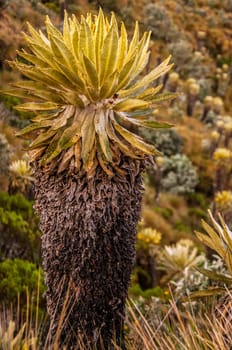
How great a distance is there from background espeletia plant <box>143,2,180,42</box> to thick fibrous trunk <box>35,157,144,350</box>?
70.2ft

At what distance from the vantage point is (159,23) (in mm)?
25297

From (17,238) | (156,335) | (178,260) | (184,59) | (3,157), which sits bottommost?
(178,260)

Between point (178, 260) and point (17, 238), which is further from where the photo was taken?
point (178, 260)

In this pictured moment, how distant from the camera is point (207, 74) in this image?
28.0m

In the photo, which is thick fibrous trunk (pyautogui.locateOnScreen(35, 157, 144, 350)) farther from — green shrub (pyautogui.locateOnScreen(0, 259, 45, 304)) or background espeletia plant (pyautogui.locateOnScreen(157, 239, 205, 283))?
background espeletia plant (pyautogui.locateOnScreen(157, 239, 205, 283))

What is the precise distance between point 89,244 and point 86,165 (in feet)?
1.45

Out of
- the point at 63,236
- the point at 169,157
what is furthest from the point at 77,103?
the point at 169,157

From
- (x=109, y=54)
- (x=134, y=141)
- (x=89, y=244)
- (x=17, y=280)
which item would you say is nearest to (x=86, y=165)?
(x=134, y=141)

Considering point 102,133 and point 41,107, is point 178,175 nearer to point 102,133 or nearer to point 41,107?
point 41,107

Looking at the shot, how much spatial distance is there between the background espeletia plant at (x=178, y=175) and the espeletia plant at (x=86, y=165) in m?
13.3

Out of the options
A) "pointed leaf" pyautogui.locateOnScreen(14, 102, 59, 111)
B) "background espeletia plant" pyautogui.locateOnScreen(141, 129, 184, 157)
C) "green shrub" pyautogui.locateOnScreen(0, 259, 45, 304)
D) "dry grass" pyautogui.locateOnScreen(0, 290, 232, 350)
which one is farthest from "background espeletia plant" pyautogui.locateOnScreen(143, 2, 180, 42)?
"dry grass" pyautogui.locateOnScreen(0, 290, 232, 350)

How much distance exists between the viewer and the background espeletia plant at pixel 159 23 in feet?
80.2

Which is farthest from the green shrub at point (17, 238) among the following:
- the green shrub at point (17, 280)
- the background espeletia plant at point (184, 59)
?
the background espeletia plant at point (184, 59)

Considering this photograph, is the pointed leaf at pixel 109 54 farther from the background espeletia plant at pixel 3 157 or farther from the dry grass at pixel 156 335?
the background espeletia plant at pixel 3 157
